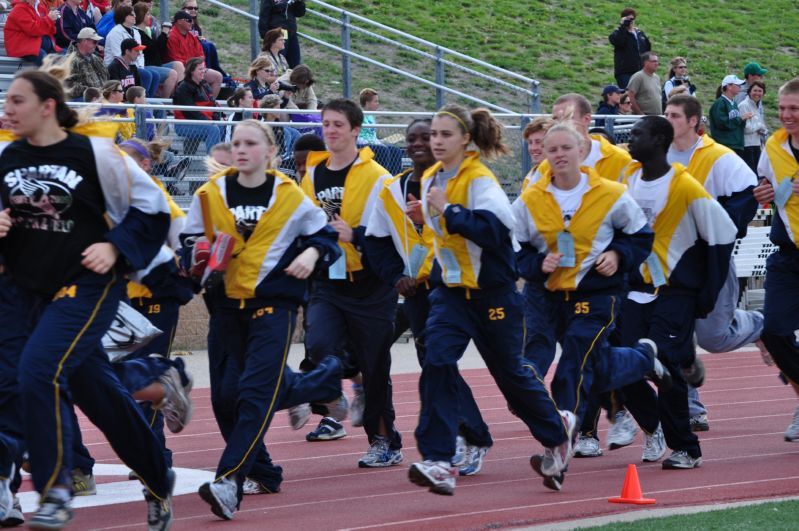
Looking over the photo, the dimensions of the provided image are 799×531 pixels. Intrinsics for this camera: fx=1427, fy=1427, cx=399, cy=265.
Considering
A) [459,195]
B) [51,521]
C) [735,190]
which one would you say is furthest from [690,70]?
[51,521]

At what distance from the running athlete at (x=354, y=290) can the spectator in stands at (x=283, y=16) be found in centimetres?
1078

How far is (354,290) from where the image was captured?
8.70 metres

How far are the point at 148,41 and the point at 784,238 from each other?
10.1m

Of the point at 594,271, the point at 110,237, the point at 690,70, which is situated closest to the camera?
the point at 110,237

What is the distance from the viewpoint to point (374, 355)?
8758mm

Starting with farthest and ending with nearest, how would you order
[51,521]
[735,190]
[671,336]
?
[735,190]
[671,336]
[51,521]

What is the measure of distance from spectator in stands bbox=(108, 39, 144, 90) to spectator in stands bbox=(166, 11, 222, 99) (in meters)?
1.45

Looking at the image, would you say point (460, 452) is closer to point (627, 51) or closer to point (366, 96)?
point (366, 96)

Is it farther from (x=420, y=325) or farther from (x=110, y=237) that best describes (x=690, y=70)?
(x=110, y=237)

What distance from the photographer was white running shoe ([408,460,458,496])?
278 inches

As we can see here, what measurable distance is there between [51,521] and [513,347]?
2647 mm

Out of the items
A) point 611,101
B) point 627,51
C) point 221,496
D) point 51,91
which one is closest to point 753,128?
point 611,101

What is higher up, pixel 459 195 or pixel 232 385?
pixel 459 195

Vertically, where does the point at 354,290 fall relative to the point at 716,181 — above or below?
below
